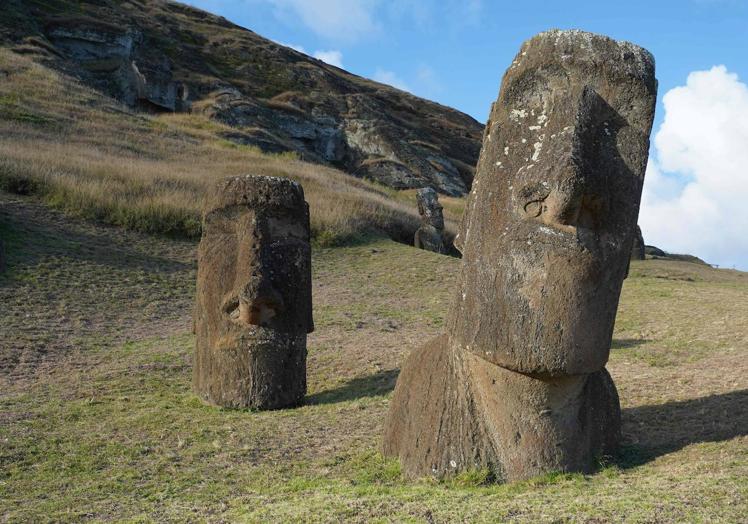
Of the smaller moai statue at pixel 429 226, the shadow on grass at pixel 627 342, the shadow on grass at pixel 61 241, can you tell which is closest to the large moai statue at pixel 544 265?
the shadow on grass at pixel 627 342

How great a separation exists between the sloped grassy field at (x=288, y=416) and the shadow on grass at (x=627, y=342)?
0.09 metres

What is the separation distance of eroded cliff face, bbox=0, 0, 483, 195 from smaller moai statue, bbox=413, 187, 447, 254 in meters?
15.4

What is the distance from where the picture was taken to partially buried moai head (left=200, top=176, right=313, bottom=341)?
8.07 metres

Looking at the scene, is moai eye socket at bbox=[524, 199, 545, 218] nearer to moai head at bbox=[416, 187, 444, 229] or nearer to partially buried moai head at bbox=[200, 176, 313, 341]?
partially buried moai head at bbox=[200, 176, 313, 341]

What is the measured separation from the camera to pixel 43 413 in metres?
7.82

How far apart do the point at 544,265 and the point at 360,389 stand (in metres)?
4.30

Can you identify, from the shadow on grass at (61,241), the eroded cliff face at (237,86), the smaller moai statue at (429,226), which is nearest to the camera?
the shadow on grass at (61,241)

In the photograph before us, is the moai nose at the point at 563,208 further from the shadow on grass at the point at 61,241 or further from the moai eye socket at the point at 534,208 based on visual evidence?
the shadow on grass at the point at 61,241

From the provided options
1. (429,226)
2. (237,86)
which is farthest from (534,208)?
(237,86)

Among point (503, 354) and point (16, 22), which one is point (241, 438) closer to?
point (503, 354)

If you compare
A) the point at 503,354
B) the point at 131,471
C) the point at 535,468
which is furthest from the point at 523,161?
the point at 131,471

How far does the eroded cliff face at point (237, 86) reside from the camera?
137 ft

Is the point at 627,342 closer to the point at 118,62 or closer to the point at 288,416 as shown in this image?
the point at 288,416

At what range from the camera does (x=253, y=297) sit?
7922 mm
